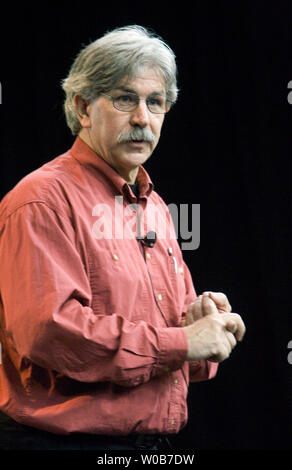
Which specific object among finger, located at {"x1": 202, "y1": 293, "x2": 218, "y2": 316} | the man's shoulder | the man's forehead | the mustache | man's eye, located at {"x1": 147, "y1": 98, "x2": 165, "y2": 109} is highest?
the man's forehead

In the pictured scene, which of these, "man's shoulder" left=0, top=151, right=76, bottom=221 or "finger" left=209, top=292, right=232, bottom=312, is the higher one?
"man's shoulder" left=0, top=151, right=76, bottom=221

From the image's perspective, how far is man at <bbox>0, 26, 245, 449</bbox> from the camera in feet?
5.64

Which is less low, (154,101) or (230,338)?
(154,101)

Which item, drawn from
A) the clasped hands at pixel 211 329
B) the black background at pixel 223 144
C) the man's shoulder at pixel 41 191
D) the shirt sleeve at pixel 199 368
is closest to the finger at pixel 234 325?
the clasped hands at pixel 211 329

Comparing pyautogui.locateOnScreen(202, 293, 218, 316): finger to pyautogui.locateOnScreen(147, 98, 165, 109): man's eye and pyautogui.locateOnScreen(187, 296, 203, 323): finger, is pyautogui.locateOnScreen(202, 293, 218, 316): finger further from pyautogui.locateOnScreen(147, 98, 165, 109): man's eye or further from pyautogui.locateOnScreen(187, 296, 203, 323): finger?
pyautogui.locateOnScreen(147, 98, 165, 109): man's eye

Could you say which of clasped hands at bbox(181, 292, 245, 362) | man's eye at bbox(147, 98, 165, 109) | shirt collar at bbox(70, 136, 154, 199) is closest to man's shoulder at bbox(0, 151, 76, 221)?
shirt collar at bbox(70, 136, 154, 199)

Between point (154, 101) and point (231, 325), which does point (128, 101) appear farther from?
point (231, 325)

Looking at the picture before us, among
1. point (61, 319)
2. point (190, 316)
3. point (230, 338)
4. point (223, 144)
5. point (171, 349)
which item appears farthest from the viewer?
point (223, 144)

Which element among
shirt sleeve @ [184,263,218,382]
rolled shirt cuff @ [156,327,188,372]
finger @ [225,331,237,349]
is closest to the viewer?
rolled shirt cuff @ [156,327,188,372]

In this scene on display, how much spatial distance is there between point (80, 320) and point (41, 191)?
1.16 feet

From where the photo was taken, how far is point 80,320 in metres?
1.72

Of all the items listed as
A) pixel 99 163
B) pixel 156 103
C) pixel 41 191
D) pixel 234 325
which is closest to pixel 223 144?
pixel 156 103

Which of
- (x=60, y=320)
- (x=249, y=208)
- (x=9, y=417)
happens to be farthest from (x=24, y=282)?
(x=249, y=208)

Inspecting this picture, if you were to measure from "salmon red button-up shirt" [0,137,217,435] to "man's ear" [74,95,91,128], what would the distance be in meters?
0.17
